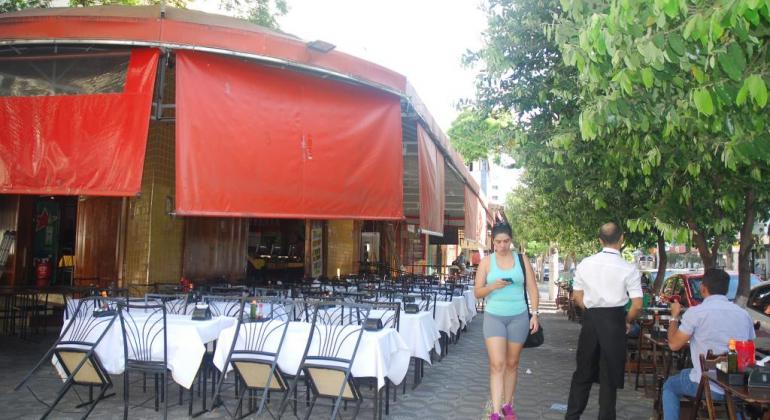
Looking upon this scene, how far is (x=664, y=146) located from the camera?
611 cm

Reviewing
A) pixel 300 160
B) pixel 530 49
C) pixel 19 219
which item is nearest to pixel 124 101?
pixel 300 160

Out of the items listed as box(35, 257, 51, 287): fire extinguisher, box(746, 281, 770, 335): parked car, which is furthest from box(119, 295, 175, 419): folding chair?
box(746, 281, 770, 335): parked car

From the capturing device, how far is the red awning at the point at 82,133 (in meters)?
5.82

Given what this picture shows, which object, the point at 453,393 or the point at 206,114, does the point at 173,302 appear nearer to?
the point at 206,114

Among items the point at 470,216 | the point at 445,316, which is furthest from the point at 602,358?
the point at 470,216

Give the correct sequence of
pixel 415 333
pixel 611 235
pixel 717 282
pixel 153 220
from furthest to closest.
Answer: pixel 153 220 < pixel 415 333 < pixel 611 235 < pixel 717 282

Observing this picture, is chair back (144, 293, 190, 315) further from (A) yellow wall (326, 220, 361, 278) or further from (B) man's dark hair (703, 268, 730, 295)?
(A) yellow wall (326, 220, 361, 278)

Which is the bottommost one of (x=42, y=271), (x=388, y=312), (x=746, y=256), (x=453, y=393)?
(x=453, y=393)

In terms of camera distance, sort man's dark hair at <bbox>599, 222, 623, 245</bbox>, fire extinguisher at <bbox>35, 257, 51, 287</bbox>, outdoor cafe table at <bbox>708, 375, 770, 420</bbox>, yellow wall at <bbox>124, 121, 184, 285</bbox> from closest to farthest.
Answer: outdoor cafe table at <bbox>708, 375, 770, 420</bbox> < man's dark hair at <bbox>599, 222, 623, 245</bbox> < yellow wall at <bbox>124, 121, 184, 285</bbox> < fire extinguisher at <bbox>35, 257, 51, 287</bbox>

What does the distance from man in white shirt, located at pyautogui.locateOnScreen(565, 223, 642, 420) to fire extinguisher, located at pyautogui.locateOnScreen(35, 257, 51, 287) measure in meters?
10.7

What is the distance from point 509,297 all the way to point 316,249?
1088 cm

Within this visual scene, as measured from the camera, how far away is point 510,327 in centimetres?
522

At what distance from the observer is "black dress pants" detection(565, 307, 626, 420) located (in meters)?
4.92

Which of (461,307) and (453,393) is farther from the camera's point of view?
(461,307)
